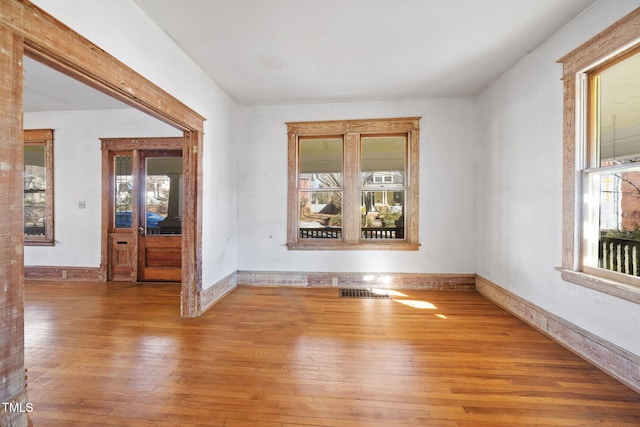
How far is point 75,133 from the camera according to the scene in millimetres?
4879

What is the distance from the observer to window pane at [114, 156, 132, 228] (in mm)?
4957

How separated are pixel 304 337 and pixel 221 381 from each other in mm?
915

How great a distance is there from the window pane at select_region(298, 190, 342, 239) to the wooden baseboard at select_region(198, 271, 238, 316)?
52.4 inches

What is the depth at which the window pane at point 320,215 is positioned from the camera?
15.4 feet

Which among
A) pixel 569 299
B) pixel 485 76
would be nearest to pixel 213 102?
pixel 485 76

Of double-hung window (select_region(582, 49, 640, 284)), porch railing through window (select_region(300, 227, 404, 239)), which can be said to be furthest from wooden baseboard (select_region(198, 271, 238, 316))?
double-hung window (select_region(582, 49, 640, 284))

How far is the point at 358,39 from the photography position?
9.28ft

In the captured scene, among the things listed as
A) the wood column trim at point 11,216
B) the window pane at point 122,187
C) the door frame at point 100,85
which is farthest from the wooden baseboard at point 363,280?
the wood column trim at point 11,216

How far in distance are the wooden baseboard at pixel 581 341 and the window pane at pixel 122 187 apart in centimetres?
616

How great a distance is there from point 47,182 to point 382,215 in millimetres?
5906

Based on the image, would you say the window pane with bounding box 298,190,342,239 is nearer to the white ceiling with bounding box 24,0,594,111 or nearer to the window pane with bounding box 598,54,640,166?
the white ceiling with bounding box 24,0,594,111

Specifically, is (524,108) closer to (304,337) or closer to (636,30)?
(636,30)

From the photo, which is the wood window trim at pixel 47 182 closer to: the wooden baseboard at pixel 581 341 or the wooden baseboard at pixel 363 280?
the wooden baseboard at pixel 363 280

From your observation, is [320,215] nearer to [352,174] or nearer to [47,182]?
[352,174]
